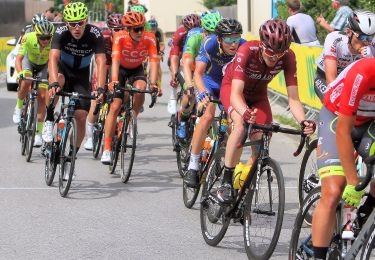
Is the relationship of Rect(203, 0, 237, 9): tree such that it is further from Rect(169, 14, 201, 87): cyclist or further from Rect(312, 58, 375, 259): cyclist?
Rect(312, 58, 375, 259): cyclist

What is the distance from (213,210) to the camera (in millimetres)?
8031

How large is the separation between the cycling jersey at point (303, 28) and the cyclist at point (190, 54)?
5552 mm

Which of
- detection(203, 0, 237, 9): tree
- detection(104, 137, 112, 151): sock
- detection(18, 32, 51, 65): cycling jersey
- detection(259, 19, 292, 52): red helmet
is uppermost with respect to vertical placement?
detection(259, 19, 292, 52): red helmet

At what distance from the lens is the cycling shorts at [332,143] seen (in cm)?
586

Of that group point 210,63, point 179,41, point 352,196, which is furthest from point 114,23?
point 352,196

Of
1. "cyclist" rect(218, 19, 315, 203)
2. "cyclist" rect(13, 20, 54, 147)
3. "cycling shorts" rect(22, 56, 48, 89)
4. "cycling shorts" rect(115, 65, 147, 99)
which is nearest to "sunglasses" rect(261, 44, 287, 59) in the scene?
"cyclist" rect(218, 19, 315, 203)

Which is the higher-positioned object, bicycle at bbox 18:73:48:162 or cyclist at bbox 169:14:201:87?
cyclist at bbox 169:14:201:87

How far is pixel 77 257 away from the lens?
749 centimetres

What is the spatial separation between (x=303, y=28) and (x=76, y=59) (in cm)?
689

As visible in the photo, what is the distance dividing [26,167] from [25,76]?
138 centimetres

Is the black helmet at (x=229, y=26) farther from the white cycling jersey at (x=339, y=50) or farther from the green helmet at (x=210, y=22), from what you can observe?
the green helmet at (x=210, y=22)

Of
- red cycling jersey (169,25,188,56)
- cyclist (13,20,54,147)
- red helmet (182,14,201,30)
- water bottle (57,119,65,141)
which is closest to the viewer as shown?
water bottle (57,119,65,141)

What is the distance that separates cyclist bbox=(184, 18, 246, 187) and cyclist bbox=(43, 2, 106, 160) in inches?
53.2

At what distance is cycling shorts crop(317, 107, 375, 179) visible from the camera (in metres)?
5.86
